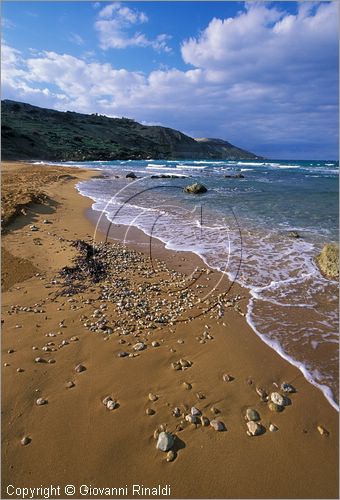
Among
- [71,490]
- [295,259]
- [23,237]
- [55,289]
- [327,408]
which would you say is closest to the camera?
[71,490]

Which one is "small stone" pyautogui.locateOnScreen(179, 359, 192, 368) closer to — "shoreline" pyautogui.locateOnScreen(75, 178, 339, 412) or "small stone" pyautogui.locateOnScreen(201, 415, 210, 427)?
"small stone" pyautogui.locateOnScreen(201, 415, 210, 427)

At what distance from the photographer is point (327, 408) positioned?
3773 mm

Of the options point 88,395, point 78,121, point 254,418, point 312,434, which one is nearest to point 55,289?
point 88,395

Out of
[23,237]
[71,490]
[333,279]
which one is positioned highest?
[23,237]

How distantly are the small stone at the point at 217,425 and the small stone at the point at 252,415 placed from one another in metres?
0.34

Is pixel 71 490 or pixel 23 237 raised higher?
pixel 23 237

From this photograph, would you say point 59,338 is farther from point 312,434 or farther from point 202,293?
point 312,434

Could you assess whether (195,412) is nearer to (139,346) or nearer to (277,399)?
(277,399)

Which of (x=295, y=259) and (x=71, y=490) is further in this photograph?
(x=295, y=259)

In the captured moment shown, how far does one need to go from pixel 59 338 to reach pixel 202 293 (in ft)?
10.1

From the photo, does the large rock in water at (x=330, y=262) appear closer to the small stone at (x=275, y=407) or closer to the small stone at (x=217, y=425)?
the small stone at (x=275, y=407)

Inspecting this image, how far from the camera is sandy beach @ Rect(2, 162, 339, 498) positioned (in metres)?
2.99

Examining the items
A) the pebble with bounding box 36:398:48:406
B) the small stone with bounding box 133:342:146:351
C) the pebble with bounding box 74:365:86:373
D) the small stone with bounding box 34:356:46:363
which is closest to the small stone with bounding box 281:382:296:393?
the small stone with bounding box 133:342:146:351

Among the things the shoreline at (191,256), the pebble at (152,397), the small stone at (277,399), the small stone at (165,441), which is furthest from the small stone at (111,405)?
the shoreline at (191,256)
